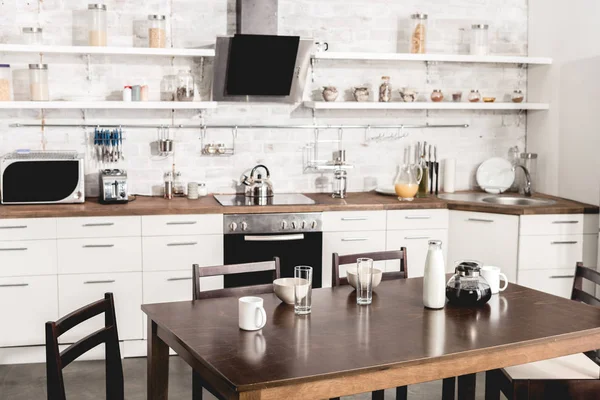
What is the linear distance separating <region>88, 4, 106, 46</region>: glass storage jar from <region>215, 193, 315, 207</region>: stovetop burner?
130cm

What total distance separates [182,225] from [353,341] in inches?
96.3

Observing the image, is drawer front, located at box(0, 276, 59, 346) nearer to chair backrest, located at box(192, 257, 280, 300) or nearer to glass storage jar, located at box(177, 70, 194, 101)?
glass storage jar, located at box(177, 70, 194, 101)

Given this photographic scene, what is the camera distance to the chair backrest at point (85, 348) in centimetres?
222

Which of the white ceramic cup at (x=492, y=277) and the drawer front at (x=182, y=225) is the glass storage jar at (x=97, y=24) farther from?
the white ceramic cup at (x=492, y=277)

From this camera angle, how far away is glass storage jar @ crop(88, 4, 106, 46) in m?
4.91

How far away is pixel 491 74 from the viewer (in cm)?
587

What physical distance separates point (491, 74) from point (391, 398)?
293 cm

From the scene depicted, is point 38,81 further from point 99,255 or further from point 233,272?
point 233,272

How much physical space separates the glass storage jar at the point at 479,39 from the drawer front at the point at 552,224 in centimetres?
140

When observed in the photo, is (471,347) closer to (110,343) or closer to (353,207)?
(110,343)

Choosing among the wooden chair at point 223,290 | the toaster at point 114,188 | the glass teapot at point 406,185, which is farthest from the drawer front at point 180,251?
the wooden chair at point 223,290

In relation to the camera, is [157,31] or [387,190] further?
[387,190]

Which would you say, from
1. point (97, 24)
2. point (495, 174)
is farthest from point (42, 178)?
point (495, 174)

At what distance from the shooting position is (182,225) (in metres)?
4.69
